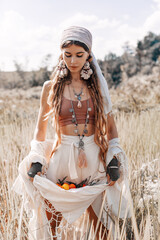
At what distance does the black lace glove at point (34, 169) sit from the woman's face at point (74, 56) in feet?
1.80

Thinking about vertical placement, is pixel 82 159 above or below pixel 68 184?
above

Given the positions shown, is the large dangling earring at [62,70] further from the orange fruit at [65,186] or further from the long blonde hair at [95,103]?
the orange fruit at [65,186]

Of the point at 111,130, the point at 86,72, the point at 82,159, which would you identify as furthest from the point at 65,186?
the point at 86,72

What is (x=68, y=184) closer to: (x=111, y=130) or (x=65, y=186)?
(x=65, y=186)

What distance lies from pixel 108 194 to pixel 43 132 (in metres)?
0.52

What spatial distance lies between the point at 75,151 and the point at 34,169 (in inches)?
9.4

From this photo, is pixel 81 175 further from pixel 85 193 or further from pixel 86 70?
pixel 86 70

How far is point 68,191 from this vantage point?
1103mm

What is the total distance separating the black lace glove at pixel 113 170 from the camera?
3.96ft

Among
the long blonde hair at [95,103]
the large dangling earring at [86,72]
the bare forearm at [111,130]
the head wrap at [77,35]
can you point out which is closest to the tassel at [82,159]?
the long blonde hair at [95,103]

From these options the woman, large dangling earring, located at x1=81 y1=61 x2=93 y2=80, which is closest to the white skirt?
the woman

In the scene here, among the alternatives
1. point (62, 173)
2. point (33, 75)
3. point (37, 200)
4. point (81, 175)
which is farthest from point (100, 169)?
point (33, 75)

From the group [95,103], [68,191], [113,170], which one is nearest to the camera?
[68,191]

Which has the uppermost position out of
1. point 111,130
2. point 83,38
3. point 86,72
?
point 83,38
